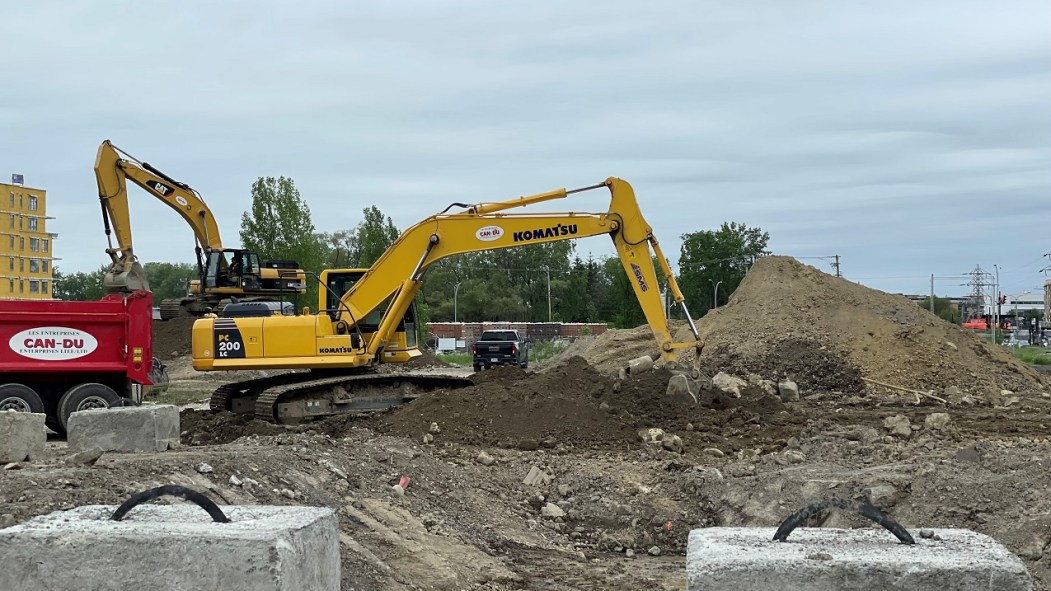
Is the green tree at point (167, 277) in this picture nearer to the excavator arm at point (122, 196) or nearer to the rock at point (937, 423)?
the excavator arm at point (122, 196)

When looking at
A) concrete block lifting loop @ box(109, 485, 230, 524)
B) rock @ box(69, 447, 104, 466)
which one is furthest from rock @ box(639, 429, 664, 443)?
concrete block lifting loop @ box(109, 485, 230, 524)

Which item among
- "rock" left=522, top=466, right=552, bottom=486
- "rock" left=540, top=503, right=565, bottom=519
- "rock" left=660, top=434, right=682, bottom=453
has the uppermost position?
"rock" left=660, top=434, right=682, bottom=453

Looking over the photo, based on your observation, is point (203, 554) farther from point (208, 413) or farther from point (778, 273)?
point (778, 273)

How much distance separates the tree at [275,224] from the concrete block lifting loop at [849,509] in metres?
39.3

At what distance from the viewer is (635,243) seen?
18625 mm

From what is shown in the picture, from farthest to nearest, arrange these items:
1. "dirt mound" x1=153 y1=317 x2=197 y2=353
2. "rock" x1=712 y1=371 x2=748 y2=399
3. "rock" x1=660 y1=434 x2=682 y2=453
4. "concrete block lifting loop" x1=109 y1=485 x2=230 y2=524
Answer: "dirt mound" x1=153 y1=317 x2=197 y2=353, "rock" x1=712 y1=371 x2=748 y2=399, "rock" x1=660 y1=434 x2=682 y2=453, "concrete block lifting loop" x1=109 y1=485 x2=230 y2=524

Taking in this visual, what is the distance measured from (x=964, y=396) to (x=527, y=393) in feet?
35.5

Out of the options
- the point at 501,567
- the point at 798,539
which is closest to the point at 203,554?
the point at 798,539

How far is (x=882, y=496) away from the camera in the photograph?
35.2 ft

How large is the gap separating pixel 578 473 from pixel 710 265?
210 feet

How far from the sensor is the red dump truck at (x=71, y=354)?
15.9 m

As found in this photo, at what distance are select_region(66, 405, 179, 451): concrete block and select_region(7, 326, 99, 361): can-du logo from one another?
4605 mm

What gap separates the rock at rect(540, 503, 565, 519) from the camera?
11797 millimetres

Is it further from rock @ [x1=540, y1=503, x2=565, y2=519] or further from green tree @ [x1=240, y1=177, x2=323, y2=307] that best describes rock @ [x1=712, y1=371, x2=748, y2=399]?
green tree @ [x1=240, y1=177, x2=323, y2=307]
